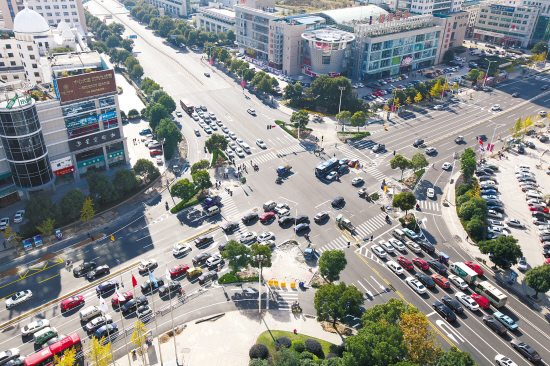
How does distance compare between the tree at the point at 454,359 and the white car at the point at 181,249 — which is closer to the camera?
the tree at the point at 454,359

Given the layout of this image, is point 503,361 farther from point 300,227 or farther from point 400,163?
point 400,163

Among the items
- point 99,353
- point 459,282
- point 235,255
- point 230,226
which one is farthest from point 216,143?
point 459,282

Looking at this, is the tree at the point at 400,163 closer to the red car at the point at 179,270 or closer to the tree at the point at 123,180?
the red car at the point at 179,270

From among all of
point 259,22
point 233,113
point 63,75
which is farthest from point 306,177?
point 259,22

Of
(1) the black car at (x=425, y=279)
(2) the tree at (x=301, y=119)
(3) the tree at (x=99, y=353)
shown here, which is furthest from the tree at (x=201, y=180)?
(1) the black car at (x=425, y=279)

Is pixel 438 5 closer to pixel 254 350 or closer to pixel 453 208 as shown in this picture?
pixel 453 208

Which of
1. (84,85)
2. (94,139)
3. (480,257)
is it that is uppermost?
(84,85)
